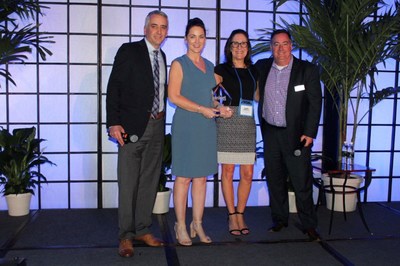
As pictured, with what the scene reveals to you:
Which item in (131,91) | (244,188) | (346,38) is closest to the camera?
(131,91)

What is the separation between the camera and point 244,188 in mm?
3578

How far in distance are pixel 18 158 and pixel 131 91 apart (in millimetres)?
1699

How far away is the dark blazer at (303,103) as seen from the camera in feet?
11.4

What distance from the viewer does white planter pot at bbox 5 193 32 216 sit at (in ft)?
13.7

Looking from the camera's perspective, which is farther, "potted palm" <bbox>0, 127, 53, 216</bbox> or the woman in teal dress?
"potted palm" <bbox>0, 127, 53, 216</bbox>

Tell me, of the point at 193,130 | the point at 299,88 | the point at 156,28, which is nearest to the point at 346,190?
the point at 299,88

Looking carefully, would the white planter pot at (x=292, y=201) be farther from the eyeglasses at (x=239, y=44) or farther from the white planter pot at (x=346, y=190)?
the eyeglasses at (x=239, y=44)

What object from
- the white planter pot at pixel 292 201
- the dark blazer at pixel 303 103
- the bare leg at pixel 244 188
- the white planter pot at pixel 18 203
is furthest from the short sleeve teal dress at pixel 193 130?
the white planter pot at pixel 18 203

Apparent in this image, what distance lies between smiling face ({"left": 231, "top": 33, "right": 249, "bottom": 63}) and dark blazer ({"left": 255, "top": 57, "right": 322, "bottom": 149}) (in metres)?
0.47

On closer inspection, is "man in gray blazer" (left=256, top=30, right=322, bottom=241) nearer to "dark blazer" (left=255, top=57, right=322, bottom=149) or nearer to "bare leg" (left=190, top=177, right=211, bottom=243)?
"dark blazer" (left=255, top=57, right=322, bottom=149)

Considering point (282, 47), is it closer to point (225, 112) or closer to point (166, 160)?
point (225, 112)

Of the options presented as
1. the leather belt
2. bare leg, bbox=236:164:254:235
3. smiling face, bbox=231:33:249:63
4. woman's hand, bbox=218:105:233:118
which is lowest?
bare leg, bbox=236:164:254:235

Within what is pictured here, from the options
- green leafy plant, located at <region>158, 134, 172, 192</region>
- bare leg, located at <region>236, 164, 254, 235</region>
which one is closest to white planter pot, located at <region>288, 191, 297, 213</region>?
bare leg, located at <region>236, 164, 254, 235</region>

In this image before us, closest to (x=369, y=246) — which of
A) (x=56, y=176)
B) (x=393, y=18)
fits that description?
(x=393, y=18)
